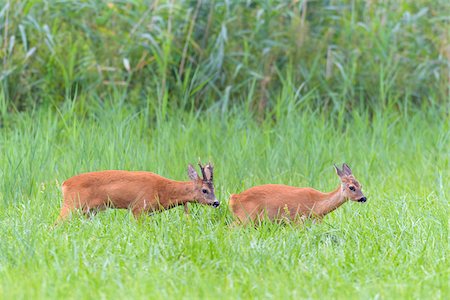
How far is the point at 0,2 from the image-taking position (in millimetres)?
9719

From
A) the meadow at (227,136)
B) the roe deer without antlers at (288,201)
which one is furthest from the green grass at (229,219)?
the roe deer without antlers at (288,201)

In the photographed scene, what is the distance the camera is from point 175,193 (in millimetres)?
6184

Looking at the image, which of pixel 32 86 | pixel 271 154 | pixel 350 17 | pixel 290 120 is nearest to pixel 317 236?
pixel 271 154

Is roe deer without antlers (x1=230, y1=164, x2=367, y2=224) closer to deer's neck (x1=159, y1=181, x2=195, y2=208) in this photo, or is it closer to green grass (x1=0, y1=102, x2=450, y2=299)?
green grass (x1=0, y1=102, x2=450, y2=299)

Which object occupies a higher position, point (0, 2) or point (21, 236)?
point (0, 2)

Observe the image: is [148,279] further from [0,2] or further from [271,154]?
[0,2]

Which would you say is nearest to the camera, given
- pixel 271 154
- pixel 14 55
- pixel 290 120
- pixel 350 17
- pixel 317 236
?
pixel 317 236

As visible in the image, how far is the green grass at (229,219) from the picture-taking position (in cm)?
472

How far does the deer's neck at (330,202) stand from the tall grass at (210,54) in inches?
133

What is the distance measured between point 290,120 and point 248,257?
367cm

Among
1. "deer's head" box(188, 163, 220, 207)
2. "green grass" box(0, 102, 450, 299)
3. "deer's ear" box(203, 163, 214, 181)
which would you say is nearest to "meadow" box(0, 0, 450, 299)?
"green grass" box(0, 102, 450, 299)

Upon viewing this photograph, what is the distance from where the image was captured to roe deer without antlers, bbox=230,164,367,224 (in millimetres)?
5953

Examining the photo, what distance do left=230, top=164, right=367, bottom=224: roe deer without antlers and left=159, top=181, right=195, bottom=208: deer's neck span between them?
1.06ft

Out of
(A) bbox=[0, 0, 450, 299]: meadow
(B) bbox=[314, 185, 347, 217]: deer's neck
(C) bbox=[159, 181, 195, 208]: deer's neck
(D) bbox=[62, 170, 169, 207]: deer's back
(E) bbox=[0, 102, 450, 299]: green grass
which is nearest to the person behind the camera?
(E) bbox=[0, 102, 450, 299]: green grass
